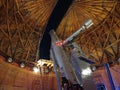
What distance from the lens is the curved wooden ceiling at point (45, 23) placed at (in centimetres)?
1390

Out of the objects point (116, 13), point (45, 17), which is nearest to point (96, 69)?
point (116, 13)

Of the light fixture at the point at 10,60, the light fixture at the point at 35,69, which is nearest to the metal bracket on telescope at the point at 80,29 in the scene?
the light fixture at the point at 10,60

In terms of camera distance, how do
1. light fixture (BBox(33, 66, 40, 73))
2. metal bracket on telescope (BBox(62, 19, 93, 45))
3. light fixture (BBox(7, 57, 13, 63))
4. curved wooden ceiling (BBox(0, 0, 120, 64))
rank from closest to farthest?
metal bracket on telescope (BBox(62, 19, 93, 45)), light fixture (BBox(7, 57, 13, 63)), curved wooden ceiling (BBox(0, 0, 120, 64)), light fixture (BBox(33, 66, 40, 73))

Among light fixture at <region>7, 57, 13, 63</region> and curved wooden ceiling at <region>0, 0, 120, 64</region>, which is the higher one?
curved wooden ceiling at <region>0, 0, 120, 64</region>

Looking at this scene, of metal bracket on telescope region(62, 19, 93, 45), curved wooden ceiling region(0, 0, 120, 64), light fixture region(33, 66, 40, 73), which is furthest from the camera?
light fixture region(33, 66, 40, 73)

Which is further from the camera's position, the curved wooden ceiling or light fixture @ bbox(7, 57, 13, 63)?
the curved wooden ceiling

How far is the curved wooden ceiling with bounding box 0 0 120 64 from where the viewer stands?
13.9 meters

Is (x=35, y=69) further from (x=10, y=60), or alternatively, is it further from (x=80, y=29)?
(x=80, y=29)

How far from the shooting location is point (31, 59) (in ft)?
52.9

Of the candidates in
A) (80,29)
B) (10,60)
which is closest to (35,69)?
(10,60)

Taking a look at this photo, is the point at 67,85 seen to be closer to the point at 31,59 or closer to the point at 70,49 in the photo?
the point at 70,49

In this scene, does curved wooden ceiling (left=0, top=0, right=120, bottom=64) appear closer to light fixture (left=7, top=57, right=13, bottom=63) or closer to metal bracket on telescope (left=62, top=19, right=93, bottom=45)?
light fixture (left=7, top=57, right=13, bottom=63)

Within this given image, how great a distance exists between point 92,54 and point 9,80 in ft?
28.4

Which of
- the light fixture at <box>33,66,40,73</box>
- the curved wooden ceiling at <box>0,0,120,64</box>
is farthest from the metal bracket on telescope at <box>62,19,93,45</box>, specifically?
the light fixture at <box>33,66,40,73</box>
